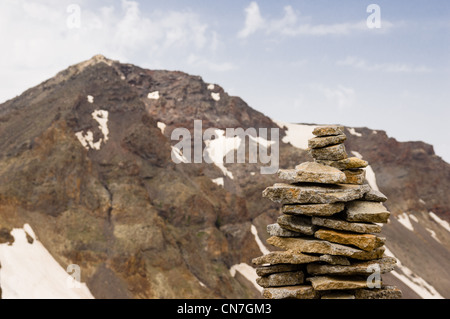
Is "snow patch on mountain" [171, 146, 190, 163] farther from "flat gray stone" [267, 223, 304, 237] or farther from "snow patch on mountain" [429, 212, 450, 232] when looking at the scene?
"snow patch on mountain" [429, 212, 450, 232]

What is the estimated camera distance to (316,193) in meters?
13.1

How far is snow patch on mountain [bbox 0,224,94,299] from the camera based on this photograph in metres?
64.2

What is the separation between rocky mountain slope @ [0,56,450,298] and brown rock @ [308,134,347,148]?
60882 millimetres

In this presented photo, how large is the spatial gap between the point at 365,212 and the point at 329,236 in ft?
4.47

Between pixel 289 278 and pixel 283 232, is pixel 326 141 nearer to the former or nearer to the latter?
pixel 283 232

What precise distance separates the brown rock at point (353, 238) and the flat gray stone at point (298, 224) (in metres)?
0.40

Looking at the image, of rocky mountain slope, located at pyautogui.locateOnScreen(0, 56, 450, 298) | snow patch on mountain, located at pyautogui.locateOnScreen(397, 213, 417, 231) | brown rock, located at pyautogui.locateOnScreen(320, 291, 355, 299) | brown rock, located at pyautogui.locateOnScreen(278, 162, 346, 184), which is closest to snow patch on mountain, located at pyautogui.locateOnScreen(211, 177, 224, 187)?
rocky mountain slope, located at pyautogui.locateOnScreen(0, 56, 450, 298)

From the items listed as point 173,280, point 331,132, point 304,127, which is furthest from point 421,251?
point 331,132

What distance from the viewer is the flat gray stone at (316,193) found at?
12.9m

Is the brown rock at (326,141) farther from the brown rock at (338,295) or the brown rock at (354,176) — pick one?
the brown rock at (338,295)

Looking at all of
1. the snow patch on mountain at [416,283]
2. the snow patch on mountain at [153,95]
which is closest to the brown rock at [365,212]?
the snow patch on mountain at [416,283]

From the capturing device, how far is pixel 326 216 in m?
13.3
